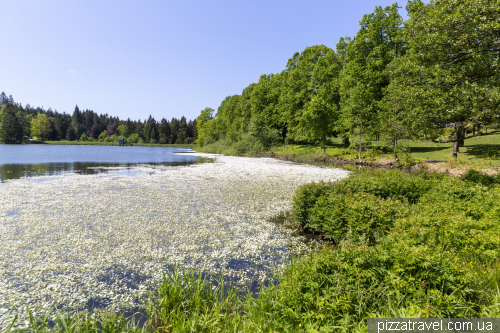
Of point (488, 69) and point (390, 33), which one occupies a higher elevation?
point (390, 33)

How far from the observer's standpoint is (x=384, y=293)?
3.30m

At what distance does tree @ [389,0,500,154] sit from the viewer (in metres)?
10.4

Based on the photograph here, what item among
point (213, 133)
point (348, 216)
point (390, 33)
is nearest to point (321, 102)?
point (390, 33)

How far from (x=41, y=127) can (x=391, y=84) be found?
157531 millimetres

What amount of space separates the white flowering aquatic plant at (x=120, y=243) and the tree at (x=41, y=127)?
146 metres

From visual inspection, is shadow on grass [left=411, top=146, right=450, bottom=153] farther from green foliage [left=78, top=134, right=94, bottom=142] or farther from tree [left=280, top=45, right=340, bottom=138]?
green foliage [left=78, top=134, right=94, bottom=142]

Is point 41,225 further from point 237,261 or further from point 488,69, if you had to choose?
point 488,69

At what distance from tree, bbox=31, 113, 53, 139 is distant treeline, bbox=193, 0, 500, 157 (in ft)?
338

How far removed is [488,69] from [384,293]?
45.6 feet

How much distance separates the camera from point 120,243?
23.6 feet

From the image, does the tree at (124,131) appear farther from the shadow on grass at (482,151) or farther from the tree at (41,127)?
the shadow on grass at (482,151)

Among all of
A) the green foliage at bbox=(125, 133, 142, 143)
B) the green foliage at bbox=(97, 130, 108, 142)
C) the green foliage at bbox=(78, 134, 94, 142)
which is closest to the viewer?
the green foliage at bbox=(78, 134, 94, 142)

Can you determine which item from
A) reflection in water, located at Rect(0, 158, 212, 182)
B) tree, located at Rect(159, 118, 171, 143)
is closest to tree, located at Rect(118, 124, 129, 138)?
tree, located at Rect(159, 118, 171, 143)

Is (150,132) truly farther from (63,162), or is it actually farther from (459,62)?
(459,62)
